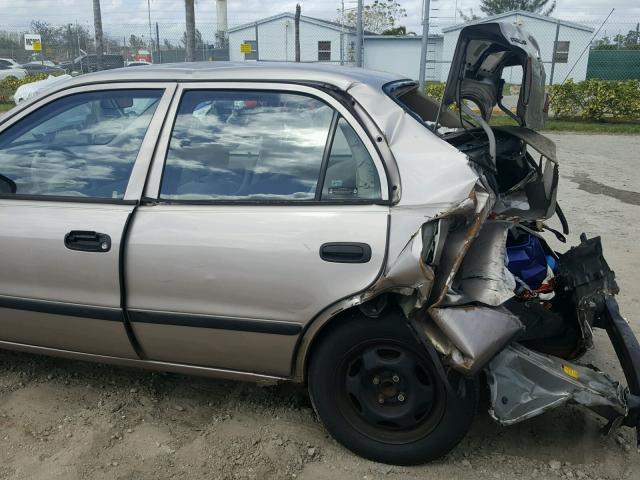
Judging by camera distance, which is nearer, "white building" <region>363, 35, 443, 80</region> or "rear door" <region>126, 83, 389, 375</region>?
"rear door" <region>126, 83, 389, 375</region>

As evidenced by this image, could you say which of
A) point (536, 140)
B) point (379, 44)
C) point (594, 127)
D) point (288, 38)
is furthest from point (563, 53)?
point (536, 140)

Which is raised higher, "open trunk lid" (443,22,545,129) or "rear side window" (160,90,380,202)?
"open trunk lid" (443,22,545,129)

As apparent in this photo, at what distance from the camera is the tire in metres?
2.47

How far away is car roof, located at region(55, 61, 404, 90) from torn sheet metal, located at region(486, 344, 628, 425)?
4.55 feet

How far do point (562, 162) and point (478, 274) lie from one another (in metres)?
8.54

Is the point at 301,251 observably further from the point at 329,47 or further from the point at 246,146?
the point at 329,47

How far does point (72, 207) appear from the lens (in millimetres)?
2756

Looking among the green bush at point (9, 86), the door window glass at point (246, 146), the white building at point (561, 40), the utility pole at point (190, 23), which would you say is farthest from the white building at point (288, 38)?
the door window glass at point (246, 146)

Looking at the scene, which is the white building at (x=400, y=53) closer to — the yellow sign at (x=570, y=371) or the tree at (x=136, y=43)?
the tree at (x=136, y=43)

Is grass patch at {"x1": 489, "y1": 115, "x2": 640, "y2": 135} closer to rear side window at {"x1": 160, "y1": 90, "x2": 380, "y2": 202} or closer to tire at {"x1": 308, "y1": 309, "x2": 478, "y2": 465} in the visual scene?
rear side window at {"x1": 160, "y1": 90, "x2": 380, "y2": 202}

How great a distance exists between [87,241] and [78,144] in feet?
1.90

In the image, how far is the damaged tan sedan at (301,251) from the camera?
7.86ft

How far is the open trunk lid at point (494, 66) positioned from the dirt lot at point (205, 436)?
1.58 metres

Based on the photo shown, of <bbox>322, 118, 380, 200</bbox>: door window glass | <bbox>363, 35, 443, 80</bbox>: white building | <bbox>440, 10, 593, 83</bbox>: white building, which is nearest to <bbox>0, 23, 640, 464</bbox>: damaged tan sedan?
<bbox>322, 118, 380, 200</bbox>: door window glass
